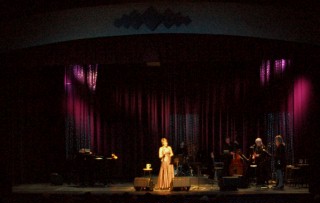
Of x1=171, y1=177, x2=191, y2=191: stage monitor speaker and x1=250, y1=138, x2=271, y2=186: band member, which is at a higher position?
x1=250, y1=138, x2=271, y2=186: band member

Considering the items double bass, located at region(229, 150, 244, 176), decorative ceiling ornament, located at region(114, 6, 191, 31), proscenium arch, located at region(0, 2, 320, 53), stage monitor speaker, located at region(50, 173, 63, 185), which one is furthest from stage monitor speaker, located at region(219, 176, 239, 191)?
stage monitor speaker, located at region(50, 173, 63, 185)

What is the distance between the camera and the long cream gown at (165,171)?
49.0ft

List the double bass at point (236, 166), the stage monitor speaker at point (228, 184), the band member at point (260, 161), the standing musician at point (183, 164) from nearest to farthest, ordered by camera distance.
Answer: the stage monitor speaker at point (228, 184)
the band member at point (260, 161)
the double bass at point (236, 166)
the standing musician at point (183, 164)

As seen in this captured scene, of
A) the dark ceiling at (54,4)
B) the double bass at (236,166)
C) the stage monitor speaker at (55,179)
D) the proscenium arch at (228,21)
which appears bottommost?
the stage monitor speaker at (55,179)

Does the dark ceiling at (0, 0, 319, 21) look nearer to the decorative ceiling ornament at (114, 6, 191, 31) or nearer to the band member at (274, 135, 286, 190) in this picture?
the decorative ceiling ornament at (114, 6, 191, 31)

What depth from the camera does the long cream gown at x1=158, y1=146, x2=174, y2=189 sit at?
588 inches

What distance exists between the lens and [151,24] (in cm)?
1210

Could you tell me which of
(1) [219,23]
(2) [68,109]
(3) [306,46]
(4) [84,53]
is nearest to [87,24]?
(4) [84,53]

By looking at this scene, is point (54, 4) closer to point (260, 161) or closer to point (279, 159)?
point (279, 159)

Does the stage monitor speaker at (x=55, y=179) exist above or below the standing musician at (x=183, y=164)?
below

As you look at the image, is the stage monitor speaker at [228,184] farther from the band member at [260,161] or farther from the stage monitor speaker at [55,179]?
the stage monitor speaker at [55,179]

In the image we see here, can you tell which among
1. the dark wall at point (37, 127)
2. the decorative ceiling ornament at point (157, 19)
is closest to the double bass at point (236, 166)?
the decorative ceiling ornament at point (157, 19)

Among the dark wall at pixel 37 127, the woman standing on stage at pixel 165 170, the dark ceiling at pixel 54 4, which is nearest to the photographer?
the dark ceiling at pixel 54 4

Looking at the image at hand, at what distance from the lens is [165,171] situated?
14969mm
